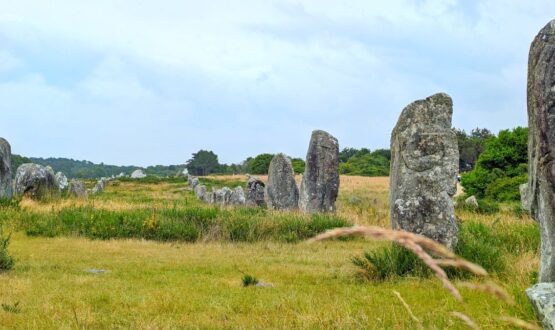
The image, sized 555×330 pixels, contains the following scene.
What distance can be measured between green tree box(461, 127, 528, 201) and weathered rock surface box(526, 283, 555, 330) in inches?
1030

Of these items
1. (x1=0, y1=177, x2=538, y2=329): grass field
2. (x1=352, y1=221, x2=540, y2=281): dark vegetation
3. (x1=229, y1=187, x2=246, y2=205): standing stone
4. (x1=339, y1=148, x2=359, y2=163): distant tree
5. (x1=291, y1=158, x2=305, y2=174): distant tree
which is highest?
(x1=339, y1=148, x2=359, y2=163): distant tree

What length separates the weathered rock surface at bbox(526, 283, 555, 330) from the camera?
488 cm

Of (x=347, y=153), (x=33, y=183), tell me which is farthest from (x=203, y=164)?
(x=33, y=183)

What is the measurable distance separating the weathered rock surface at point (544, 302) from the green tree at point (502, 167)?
26.2m

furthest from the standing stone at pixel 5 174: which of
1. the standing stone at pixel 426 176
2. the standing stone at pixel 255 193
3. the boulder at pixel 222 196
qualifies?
the standing stone at pixel 426 176

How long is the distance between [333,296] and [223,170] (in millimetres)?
108315

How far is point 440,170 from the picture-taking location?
33.6 feet

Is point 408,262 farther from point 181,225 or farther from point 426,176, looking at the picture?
point 181,225

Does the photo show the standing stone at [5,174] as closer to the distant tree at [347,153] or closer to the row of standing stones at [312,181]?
the row of standing stones at [312,181]

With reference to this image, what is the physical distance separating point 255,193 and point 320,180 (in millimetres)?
6957

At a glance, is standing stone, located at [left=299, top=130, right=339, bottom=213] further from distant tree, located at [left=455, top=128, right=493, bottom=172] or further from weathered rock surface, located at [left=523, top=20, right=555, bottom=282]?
distant tree, located at [left=455, top=128, right=493, bottom=172]

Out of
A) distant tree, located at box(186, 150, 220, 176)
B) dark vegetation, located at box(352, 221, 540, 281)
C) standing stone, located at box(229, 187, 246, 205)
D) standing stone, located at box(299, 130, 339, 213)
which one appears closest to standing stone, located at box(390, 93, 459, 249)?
dark vegetation, located at box(352, 221, 540, 281)

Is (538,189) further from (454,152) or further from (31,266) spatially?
(31,266)

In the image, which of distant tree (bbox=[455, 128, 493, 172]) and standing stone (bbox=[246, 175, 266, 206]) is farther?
distant tree (bbox=[455, 128, 493, 172])
